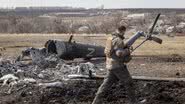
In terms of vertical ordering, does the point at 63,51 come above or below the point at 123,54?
below

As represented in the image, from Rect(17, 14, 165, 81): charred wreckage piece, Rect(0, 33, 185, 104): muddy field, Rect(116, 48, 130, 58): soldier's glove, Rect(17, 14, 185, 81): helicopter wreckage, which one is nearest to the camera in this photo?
Rect(116, 48, 130, 58): soldier's glove

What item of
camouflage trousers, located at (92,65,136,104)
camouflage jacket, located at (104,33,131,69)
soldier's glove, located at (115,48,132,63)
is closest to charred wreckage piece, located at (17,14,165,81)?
camouflage trousers, located at (92,65,136,104)

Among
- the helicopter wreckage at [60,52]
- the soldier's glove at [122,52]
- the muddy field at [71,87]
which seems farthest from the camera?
the helicopter wreckage at [60,52]

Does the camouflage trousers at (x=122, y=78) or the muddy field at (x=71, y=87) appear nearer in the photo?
the camouflage trousers at (x=122, y=78)

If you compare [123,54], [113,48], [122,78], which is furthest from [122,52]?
[122,78]

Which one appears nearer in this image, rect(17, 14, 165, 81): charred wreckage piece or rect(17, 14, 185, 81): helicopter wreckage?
rect(17, 14, 185, 81): helicopter wreckage

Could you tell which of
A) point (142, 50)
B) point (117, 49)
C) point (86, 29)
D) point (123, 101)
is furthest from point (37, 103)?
point (86, 29)

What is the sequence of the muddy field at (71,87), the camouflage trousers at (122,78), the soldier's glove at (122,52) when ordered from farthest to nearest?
the muddy field at (71,87) < the camouflage trousers at (122,78) < the soldier's glove at (122,52)

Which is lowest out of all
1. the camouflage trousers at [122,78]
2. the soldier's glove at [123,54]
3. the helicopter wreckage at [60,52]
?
the helicopter wreckage at [60,52]

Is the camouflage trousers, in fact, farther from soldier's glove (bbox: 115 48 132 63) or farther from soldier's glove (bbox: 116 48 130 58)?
soldier's glove (bbox: 116 48 130 58)

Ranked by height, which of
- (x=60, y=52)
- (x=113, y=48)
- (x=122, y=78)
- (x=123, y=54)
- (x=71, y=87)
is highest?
(x=113, y=48)

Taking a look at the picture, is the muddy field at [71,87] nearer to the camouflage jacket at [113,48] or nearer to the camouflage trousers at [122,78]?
the camouflage trousers at [122,78]

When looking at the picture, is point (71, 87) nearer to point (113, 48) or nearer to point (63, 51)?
point (113, 48)

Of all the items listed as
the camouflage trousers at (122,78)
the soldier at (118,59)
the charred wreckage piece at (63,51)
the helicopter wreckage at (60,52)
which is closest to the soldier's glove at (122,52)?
the soldier at (118,59)
